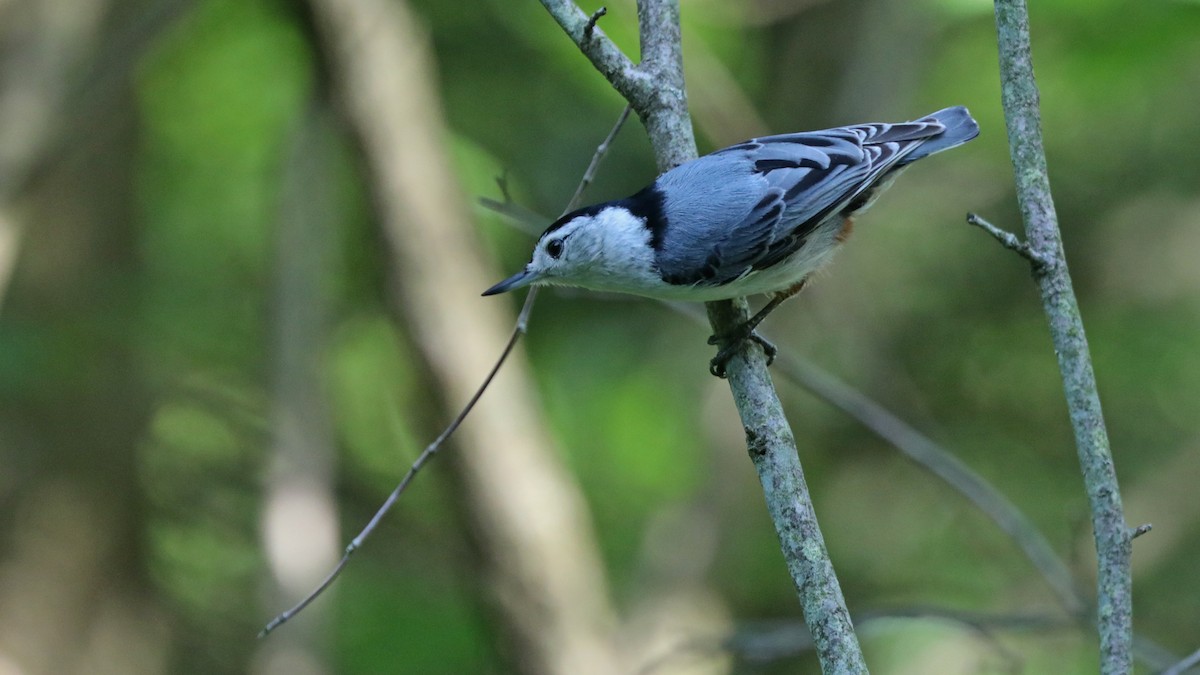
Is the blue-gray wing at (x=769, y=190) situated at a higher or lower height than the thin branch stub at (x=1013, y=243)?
higher

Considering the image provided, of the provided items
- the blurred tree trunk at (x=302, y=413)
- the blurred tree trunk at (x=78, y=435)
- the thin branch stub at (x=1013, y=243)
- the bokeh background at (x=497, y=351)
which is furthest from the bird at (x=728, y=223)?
the blurred tree trunk at (x=78, y=435)

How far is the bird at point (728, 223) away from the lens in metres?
3.43

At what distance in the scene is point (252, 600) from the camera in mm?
6957

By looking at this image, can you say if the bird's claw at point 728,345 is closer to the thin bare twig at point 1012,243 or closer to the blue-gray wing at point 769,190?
the blue-gray wing at point 769,190

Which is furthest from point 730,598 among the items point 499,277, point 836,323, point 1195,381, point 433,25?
point 433,25

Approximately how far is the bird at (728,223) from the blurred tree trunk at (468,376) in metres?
2.04

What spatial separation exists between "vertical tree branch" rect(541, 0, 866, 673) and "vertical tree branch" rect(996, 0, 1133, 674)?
1.88 ft

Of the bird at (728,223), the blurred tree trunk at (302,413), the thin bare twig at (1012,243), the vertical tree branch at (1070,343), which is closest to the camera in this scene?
the vertical tree branch at (1070,343)

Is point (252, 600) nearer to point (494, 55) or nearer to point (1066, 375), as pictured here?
point (494, 55)

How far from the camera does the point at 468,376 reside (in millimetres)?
5551

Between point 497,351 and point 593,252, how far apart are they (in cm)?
223

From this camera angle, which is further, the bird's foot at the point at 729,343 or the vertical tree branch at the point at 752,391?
the bird's foot at the point at 729,343

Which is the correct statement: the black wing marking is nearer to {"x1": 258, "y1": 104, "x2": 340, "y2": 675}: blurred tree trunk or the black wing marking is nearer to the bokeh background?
the bokeh background

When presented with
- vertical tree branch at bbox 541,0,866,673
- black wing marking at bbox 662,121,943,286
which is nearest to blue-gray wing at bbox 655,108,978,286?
black wing marking at bbox 662,121,943,286
